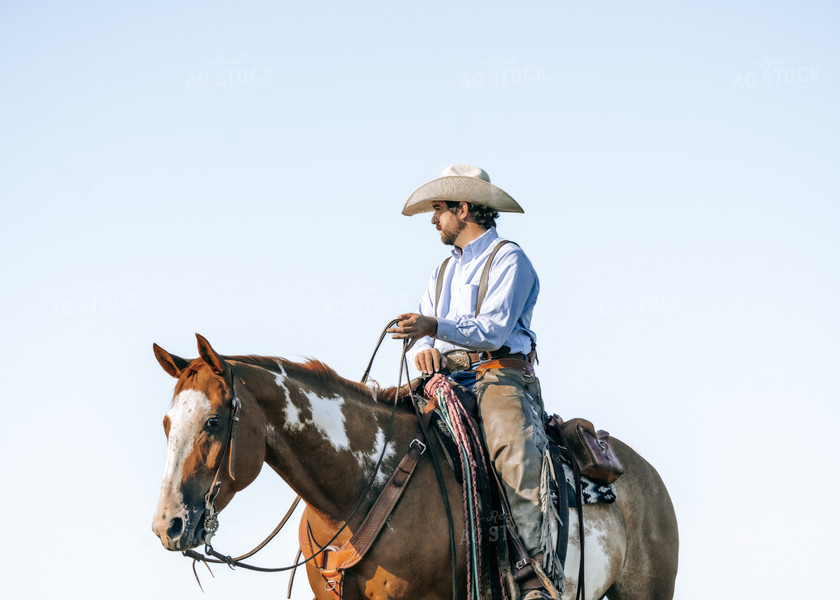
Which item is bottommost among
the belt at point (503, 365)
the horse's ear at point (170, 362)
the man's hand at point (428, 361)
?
the belt at point (503, 365)

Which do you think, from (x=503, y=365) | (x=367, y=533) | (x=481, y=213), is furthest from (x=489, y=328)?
(x=367, y=533)

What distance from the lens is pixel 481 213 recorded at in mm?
7277

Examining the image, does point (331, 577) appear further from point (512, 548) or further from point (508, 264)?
point (508, 264)

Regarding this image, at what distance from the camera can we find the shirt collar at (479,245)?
23.3 ft

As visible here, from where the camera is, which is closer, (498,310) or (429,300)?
(498,310)

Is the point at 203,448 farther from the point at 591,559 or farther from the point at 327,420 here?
the point at 591,559

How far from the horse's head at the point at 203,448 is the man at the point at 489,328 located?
1.18m

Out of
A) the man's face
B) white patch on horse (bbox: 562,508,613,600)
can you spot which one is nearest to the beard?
the man's face

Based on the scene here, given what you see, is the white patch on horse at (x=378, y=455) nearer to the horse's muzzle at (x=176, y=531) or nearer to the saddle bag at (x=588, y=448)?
the horse's muzzle at (x=176, y=531)

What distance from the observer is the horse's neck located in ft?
18.9

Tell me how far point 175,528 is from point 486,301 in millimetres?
2595

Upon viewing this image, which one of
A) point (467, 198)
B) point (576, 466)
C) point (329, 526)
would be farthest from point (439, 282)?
point (329, 526)

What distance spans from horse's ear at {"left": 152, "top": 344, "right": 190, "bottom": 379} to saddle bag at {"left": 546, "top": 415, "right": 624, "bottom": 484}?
2.78m

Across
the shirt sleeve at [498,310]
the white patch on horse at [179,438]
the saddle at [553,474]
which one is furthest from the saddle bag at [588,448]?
the white patch on horse at [179,438]
